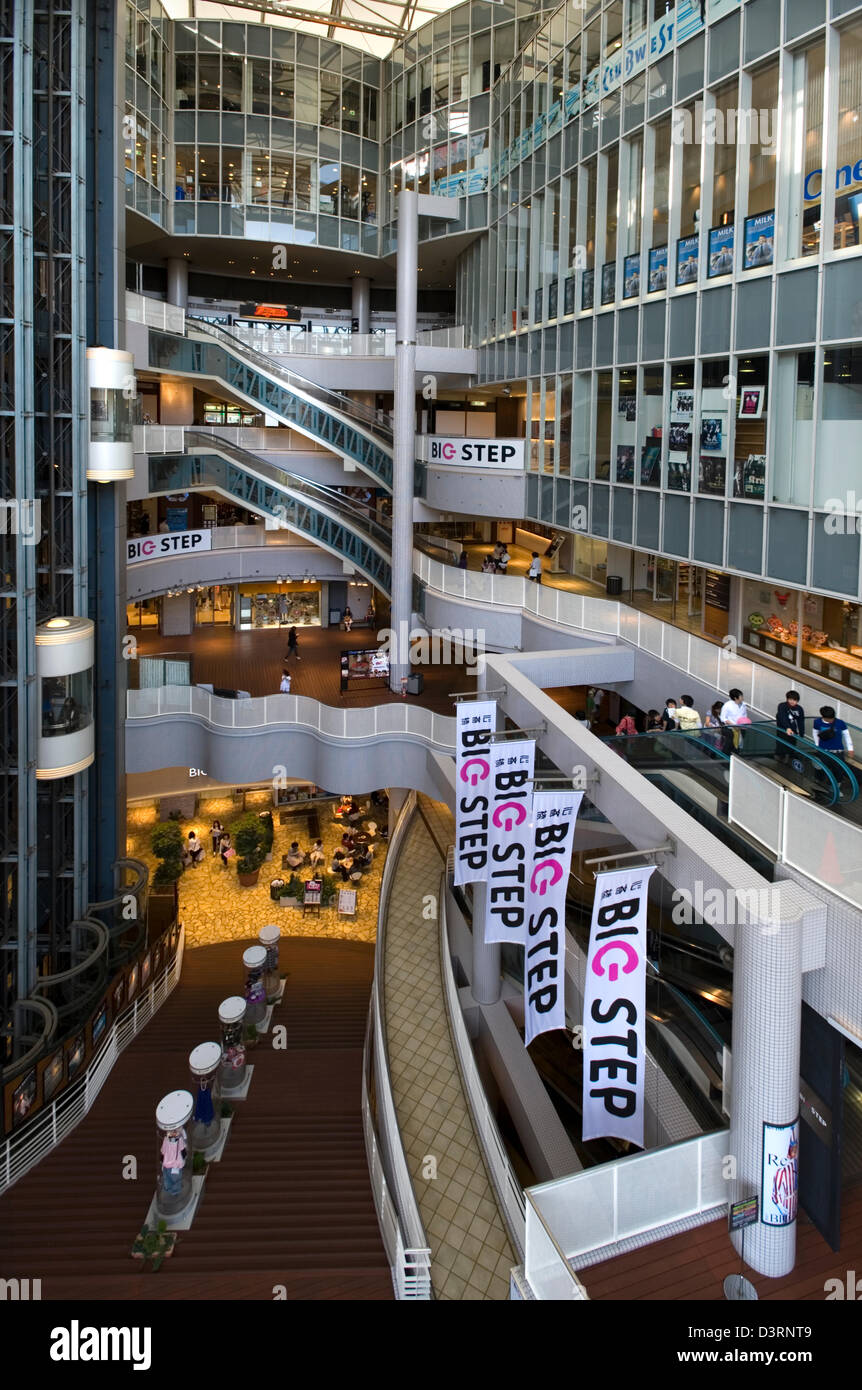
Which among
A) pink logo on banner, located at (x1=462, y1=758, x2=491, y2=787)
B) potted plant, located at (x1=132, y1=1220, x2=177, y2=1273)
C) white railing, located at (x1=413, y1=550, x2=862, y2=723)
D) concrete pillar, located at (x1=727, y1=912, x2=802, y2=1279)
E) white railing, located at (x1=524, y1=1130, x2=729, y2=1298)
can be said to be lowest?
potted plant, located at (x1=132, y1=1220, x2=177, y2=1273)

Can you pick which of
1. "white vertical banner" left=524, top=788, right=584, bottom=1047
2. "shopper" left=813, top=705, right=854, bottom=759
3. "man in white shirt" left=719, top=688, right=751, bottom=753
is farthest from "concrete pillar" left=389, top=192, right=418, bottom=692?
"shopper" left=813, top=705, right=854, bottom=759

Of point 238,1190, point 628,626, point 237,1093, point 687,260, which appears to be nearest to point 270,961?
point 237,1093

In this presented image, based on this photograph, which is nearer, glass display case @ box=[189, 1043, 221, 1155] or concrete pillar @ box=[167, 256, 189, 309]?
glass display case @ box=[189, 1043, 221, 1155]

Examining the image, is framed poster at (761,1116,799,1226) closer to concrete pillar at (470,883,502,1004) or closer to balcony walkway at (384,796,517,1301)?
balcony walkway at (384,796,517,1301)

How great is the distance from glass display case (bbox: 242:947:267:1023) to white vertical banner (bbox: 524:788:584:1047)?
9363mm

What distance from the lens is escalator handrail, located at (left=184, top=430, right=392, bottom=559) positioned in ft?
101

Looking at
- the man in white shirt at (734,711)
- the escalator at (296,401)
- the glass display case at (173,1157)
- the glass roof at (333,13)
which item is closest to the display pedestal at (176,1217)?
the glass display case at (173,1157)

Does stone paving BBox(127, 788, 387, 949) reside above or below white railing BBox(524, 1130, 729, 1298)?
below

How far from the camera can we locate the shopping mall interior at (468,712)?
9320 mm

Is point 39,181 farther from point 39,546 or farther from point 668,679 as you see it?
point 668,679

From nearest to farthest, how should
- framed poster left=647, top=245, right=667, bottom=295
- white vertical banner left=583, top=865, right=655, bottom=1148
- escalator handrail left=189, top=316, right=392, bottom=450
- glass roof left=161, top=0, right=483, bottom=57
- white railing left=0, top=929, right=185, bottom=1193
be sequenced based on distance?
white vertical banner left=583, top=865, right=655, bottom=1148 < white railing left=0, top=929, right=185, bottom=1193 < framed poster left=647, top=245, right=667, bottom=295 < escalator handrail left=189, top=316, right=392, bottom=450 < glass roof left=161, top=0, right=483, bottom=57

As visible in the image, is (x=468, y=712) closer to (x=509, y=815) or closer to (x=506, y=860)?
(x=509, y=815)
